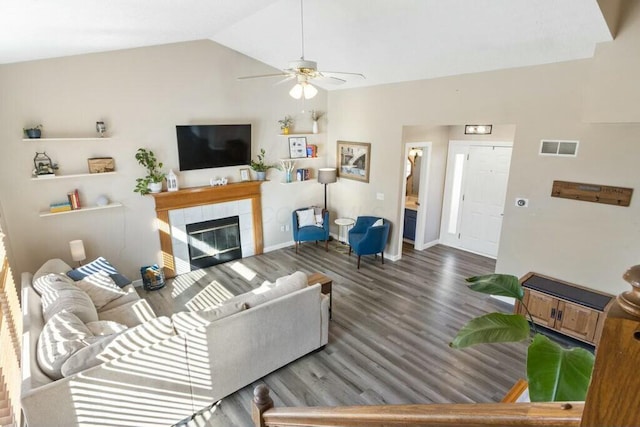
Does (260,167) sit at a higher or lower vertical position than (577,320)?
higher

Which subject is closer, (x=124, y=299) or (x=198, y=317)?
(x=198, y=317)

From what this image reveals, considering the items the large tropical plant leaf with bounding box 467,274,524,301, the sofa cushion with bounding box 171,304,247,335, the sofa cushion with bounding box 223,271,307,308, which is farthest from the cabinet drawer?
the sofa cushion with bounding box 171,304,247,335

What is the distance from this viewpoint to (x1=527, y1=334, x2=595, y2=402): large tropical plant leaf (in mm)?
1070

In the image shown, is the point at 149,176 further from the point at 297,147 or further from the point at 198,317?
the point at 198,317

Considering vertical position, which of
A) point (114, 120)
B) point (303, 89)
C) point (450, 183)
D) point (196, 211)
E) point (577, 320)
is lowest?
point (577, 320)

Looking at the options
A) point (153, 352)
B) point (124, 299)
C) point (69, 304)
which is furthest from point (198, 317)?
point (124, 299)

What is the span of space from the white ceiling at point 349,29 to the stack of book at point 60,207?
70.6 inches

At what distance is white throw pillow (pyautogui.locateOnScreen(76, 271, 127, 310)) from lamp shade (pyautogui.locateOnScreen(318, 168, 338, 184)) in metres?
3.95

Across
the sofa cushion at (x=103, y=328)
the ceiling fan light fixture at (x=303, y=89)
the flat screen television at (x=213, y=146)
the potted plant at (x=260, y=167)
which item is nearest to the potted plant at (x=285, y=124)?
the potted plant at (x=260, y=167)

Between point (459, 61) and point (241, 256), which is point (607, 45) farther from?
point (241, 256)

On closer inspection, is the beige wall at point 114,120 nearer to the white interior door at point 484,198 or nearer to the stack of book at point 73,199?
the stack of book at point 73,199

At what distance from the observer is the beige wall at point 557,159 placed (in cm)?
358

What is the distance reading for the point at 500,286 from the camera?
65.0 inches

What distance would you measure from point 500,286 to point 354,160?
5.23 metres
